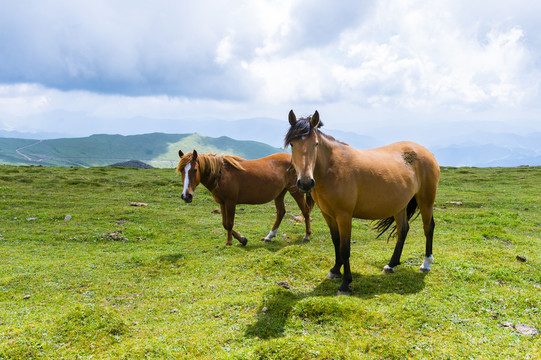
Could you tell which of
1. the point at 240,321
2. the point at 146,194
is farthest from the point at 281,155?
the point at 146,194

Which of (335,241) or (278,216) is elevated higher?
(335,241)

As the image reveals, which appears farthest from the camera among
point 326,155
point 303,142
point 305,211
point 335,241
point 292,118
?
point 305,211

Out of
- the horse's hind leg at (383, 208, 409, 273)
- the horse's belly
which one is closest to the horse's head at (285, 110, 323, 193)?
the horse's belly

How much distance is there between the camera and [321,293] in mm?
7148

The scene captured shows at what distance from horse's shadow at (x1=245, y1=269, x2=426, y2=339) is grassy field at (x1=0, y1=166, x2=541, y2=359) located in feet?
0.08

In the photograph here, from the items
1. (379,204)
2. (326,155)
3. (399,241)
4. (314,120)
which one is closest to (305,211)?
(399,241)

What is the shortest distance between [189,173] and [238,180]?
7.23 feet

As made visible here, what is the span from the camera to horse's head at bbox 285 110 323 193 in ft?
20.2

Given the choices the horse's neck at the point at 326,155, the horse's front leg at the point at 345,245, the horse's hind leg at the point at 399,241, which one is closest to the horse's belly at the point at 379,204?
the horse's front leg at the point at 345,245

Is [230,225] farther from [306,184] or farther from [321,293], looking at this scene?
[306,184]

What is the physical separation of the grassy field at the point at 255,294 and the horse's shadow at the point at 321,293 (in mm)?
25

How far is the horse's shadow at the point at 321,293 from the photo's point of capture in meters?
5.53

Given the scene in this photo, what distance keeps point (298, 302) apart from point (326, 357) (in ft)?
5.04

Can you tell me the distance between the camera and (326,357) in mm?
4551
